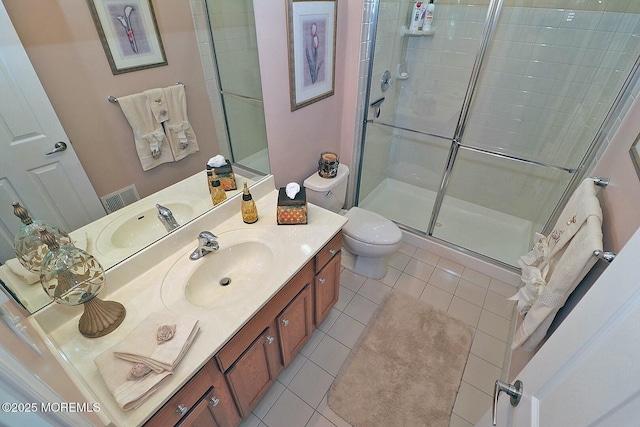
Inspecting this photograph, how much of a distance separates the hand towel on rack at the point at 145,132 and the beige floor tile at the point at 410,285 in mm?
1688

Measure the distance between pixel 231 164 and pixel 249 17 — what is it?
2.14 ft

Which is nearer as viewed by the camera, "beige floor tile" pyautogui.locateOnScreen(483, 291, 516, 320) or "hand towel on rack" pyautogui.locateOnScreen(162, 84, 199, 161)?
"hand towel on rack" pyautogui.locateOnScreen(162, 84, 199, 161)

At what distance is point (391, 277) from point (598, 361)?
1.72 metres

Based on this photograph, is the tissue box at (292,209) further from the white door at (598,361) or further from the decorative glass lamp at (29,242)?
the white door at (598,361)

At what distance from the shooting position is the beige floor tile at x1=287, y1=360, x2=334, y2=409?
1.53 m

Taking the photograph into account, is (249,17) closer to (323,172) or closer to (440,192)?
(323,172)

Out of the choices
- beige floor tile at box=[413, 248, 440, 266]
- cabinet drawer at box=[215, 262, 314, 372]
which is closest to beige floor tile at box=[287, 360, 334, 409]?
cabinet drawer at box=[215, 262, 314, 372]

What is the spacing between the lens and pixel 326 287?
162 centimetres

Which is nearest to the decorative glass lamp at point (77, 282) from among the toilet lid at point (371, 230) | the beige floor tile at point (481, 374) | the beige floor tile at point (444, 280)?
the toilet lid at point (371, 230)

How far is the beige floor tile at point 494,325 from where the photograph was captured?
183 cm

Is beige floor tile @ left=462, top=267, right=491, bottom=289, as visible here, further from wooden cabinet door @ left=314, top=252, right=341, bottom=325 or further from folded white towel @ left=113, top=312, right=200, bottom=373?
folded white towel @ left=113, top=312, right=200, bottom=373

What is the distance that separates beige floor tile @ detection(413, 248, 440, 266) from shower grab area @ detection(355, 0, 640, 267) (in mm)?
169

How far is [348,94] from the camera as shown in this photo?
2.11 metres

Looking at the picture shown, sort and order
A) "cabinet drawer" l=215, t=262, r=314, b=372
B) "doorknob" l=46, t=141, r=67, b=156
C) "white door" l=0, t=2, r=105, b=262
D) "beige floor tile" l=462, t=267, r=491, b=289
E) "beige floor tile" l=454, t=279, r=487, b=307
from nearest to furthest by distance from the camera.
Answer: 1. "white door" l=0, t=2, r=105, b=262
2. "doorknob" l=46, t=141, r=67, b=156
3. "cabinet drawer" l=215, t=262, r=314, b=372
4. "beige floor tile" l=454, t=279, r=487, b=307
5. "beige floor tile" l=462, t=267, r=491, b=289
